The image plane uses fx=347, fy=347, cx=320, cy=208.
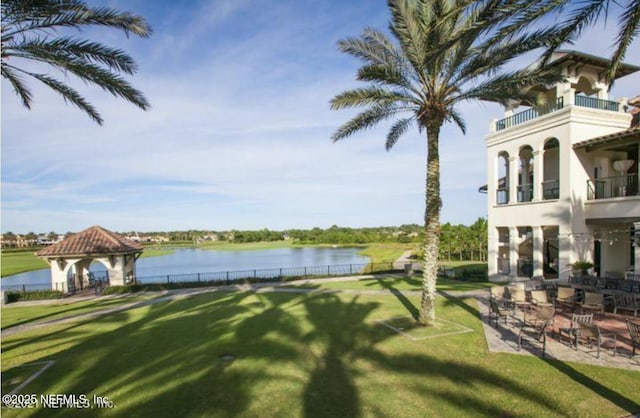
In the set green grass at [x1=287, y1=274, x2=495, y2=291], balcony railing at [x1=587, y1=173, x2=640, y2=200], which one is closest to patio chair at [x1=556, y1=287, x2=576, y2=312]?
green grass at [x1=287, y1=274, x2=495, y2=291]

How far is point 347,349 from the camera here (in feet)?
29.0

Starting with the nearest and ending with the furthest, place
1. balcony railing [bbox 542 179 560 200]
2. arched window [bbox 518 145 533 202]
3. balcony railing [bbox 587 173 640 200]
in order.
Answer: balcony railing [bbox 587 173 640 200] → balcony railing [bbox 542 179 560 200] → arched window [bbox 518 145 533 202]

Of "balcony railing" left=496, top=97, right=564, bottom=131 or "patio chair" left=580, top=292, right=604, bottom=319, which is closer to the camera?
"patio chair" left=580, top=292, right=604, bottom=319

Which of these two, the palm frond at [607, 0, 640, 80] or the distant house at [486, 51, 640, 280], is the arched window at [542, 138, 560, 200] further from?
the palm frond at [607, 0, 640, 80]

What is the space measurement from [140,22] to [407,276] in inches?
827

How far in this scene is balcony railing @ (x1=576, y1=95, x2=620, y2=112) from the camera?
17250 mm

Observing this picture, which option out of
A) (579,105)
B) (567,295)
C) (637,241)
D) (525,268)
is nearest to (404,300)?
(567,295)

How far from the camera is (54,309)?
16578mm

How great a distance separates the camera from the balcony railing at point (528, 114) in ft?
57.7

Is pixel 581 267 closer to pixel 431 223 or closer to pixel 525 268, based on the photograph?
pixel 525 268

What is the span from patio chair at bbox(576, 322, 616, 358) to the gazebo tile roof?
22.3 meters

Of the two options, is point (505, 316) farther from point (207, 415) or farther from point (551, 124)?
point (551, 124)

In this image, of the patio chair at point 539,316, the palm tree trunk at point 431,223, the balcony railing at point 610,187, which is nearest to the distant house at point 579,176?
the balcony railing at point 610,187

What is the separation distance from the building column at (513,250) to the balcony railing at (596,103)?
7151mm
